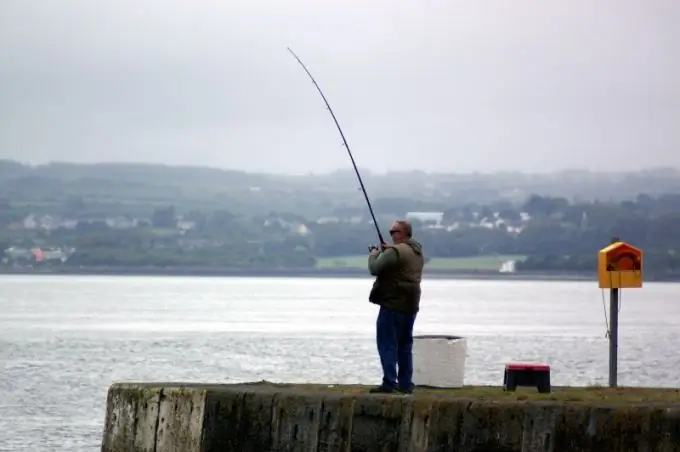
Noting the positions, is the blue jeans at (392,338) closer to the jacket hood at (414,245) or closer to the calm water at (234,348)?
the jacket hood at (414,245)

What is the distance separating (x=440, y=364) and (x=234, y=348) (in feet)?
133

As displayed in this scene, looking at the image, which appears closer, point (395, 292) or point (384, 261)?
point (384, 261)

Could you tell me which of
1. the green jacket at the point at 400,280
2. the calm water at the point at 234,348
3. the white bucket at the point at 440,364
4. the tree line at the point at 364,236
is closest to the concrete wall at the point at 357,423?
the green jacket at the point at 400,280

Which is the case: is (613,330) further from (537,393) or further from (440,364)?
(537,393)

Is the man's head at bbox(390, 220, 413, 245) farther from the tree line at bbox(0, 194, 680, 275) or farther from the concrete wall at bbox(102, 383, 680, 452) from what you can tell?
the tree line at bbox(0, 194, 680, 275)

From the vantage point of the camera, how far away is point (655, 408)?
12.1m

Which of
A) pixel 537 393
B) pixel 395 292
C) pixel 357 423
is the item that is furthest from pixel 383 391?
pixel 357 423

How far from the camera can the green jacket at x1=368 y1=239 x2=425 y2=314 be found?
557 inches

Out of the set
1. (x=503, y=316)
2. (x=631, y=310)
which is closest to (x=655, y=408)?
(x=503, y=316)

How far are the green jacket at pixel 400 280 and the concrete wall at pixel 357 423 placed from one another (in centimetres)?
101

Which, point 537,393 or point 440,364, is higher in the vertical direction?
point 440,364

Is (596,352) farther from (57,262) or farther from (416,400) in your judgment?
(57,262)

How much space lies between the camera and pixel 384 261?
14.1 metres

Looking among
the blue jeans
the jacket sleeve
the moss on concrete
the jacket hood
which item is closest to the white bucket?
the moss on concrete
